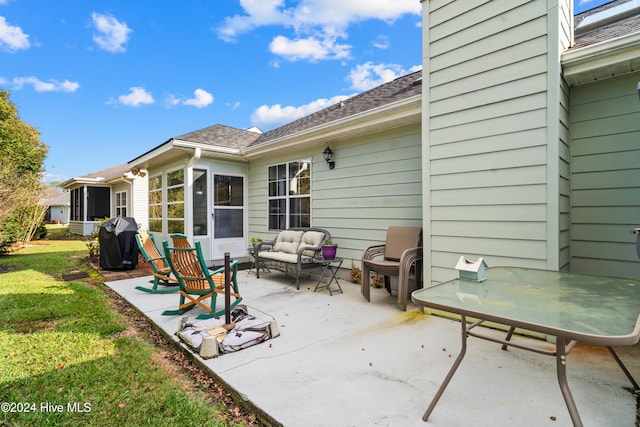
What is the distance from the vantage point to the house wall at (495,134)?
9.42 feet

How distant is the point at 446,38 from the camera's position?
11.7ft

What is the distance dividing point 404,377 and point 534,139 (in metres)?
2.53

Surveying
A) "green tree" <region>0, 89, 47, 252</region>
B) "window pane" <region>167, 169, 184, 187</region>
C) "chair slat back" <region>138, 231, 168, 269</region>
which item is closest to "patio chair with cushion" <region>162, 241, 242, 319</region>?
"chair slat back" <region>138, 231, 168, 269</region>

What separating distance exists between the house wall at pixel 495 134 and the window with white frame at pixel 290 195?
2.94 meters

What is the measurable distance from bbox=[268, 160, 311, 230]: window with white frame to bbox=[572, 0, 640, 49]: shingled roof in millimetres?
4323

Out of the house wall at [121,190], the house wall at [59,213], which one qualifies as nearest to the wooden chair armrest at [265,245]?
the house wall at [121,190]

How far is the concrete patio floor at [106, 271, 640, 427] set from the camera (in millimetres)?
1810

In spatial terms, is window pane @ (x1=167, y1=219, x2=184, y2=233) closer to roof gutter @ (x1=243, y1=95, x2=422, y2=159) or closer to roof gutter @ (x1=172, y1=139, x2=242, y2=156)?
roof gutter @ (x1=172, y1=139, x2=242, y2=156)

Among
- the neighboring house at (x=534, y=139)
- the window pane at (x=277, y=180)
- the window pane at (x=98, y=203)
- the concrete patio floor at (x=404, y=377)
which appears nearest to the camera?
the concrete patio floor at (x=404, y=377)

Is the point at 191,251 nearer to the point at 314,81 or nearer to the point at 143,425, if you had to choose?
the point at 143,425

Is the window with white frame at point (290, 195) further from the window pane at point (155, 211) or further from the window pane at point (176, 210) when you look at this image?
the window pane at point (155, 211)

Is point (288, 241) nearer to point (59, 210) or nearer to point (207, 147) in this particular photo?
point (207, 147)

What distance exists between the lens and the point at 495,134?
3.19 metres

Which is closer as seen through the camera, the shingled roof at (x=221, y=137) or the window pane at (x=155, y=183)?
the shingled roof at (x=221, y=137)
